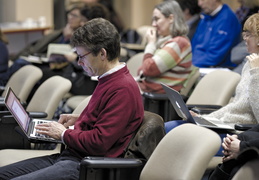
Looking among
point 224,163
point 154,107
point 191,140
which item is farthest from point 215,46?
point 191,140

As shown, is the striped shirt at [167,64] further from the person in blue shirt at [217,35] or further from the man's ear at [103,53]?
the man's ear at [103,53]

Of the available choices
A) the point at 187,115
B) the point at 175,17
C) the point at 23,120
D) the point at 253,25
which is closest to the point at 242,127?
the point at 187,115

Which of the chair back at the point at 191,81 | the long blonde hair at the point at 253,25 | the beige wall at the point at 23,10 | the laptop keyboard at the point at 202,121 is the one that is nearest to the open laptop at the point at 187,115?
the laptop keyboard at the point at 202,121

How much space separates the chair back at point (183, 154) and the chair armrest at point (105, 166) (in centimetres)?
8

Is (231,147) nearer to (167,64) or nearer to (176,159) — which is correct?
(176,159)

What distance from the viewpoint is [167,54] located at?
442cm

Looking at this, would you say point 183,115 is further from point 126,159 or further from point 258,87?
point 126,159

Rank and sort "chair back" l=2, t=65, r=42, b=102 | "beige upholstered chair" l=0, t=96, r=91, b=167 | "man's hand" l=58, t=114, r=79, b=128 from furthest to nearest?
1. "chair back" l=2, t=65, r=42, b=102
2. "beige upholstered chair" l=0, t=96, r=91, b=167
3. "man's hand" l=58, t=114, r=79, b=128

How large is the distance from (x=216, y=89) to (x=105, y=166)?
1.75 m

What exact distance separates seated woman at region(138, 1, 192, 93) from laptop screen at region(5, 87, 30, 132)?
1.46 metres

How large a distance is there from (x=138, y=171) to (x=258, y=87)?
2.79 ft

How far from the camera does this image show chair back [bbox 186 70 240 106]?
13.1 feet

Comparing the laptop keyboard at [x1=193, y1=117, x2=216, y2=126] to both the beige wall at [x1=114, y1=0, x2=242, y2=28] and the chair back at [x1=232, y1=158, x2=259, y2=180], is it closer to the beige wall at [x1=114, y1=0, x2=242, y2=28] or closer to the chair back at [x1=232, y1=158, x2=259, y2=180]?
the chair back at [x1=232, y1=158, x2=259, y2=180]

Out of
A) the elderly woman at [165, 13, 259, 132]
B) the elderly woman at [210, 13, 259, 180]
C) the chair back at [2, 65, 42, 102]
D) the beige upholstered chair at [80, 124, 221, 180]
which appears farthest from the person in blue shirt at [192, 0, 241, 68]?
the beige upholstered chair at [80, 124, 221, 180]
